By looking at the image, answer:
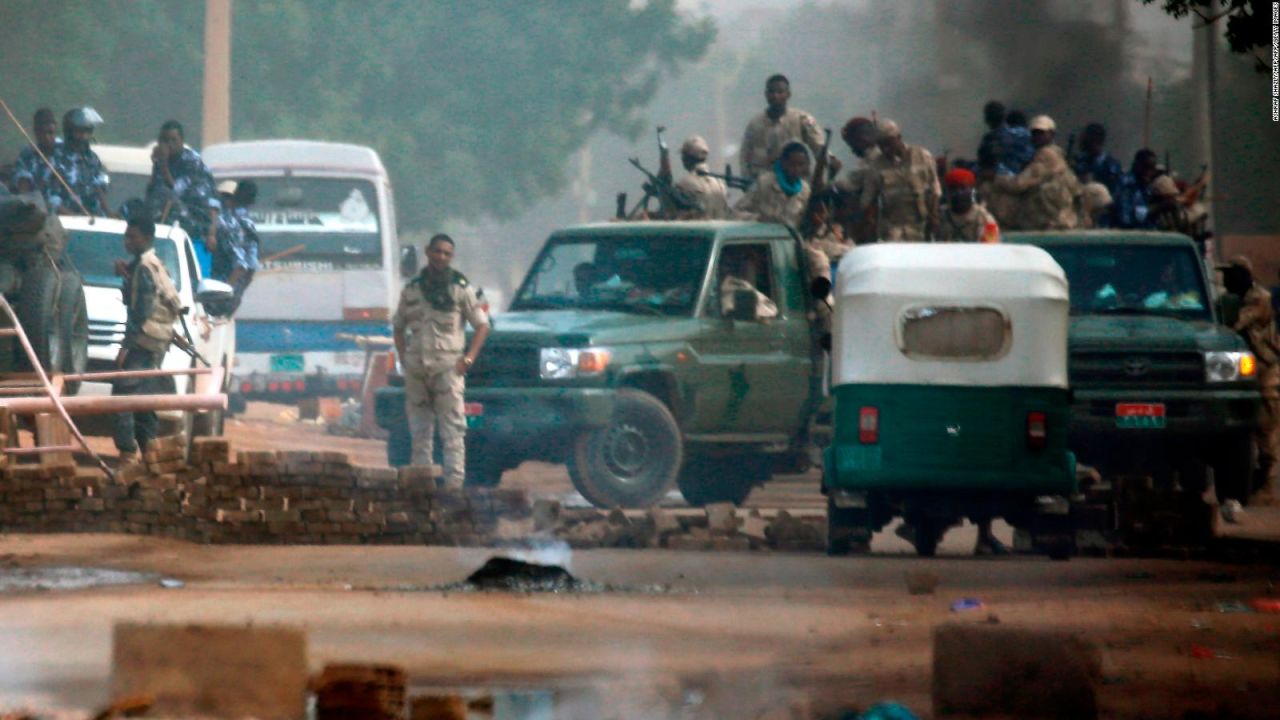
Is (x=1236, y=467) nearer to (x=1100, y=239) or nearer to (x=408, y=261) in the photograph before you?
(x=1100, y=239)

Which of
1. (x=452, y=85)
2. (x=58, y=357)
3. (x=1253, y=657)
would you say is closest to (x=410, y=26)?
→ (x=452, y=85)

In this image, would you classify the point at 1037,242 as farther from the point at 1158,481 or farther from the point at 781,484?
the point at 781,484

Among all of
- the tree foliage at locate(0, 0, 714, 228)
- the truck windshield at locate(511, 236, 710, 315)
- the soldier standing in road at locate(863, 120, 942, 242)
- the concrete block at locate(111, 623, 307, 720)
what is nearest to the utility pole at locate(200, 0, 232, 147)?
the tree foliage at locate(0, 0, 714, 228)

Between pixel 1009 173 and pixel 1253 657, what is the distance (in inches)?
363

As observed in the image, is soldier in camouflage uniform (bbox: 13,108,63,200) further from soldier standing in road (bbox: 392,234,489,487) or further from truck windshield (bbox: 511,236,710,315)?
truck windshield (bbox: 511,236,710,315)

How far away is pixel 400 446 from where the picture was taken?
1673 centimetres

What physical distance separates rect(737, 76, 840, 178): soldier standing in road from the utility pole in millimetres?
18140

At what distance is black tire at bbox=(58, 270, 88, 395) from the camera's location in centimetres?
1664

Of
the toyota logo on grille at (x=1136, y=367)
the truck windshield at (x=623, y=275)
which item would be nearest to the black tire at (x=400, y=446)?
the truck windshield at (x=623, y=275)

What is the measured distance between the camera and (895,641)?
10.5m

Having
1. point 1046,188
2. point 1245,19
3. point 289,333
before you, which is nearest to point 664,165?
point 1046,188

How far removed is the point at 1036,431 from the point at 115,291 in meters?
7.96

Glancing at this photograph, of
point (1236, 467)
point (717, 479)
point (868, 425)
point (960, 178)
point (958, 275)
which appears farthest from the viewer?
point (717, 479)

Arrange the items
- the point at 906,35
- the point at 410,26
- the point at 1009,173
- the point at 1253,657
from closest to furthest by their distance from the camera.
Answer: the point at 1253,657 < the point at 1009,173 < the point at 906,35 < the point at 410,26
